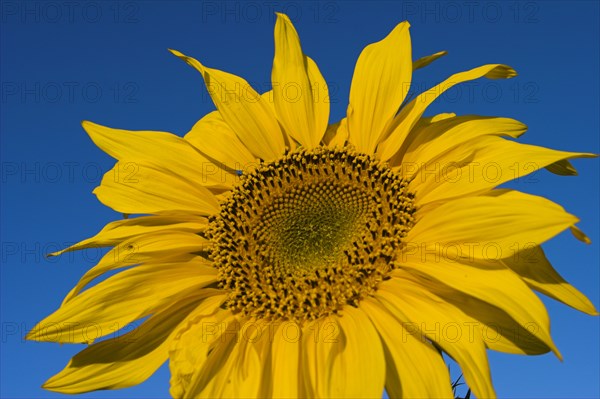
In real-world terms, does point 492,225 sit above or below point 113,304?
above

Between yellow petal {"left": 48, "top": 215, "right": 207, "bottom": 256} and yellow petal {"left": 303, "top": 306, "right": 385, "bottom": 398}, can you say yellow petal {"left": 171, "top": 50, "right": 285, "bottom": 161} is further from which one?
yellow petal {"left": 303, "top": 306, "right": 385, "bottom": 398}

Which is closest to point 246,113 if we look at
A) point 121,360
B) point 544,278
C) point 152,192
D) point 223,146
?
point 223,146

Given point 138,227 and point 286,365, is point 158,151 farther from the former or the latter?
point 286,365

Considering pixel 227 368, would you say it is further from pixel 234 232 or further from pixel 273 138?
pixel 273 138

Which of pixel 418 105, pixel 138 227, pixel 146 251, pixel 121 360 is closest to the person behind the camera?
pixel 121 360

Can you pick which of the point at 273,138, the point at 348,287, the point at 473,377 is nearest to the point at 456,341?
the point at 473,377

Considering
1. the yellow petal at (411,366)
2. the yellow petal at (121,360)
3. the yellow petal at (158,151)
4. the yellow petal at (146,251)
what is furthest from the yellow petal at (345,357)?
the yellow petal at (158,151)

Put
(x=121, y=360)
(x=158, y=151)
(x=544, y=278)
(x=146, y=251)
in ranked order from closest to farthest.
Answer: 1. (x=544, y=278)
2. (x=121, y=360)
3. (x=146, y=251)
4. (x=158, y=151)

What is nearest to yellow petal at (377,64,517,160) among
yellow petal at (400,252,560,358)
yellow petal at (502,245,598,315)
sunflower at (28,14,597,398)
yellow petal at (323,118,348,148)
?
sunflower at (28,14,597,398)

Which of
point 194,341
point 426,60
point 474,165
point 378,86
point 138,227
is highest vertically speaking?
point 426,60
